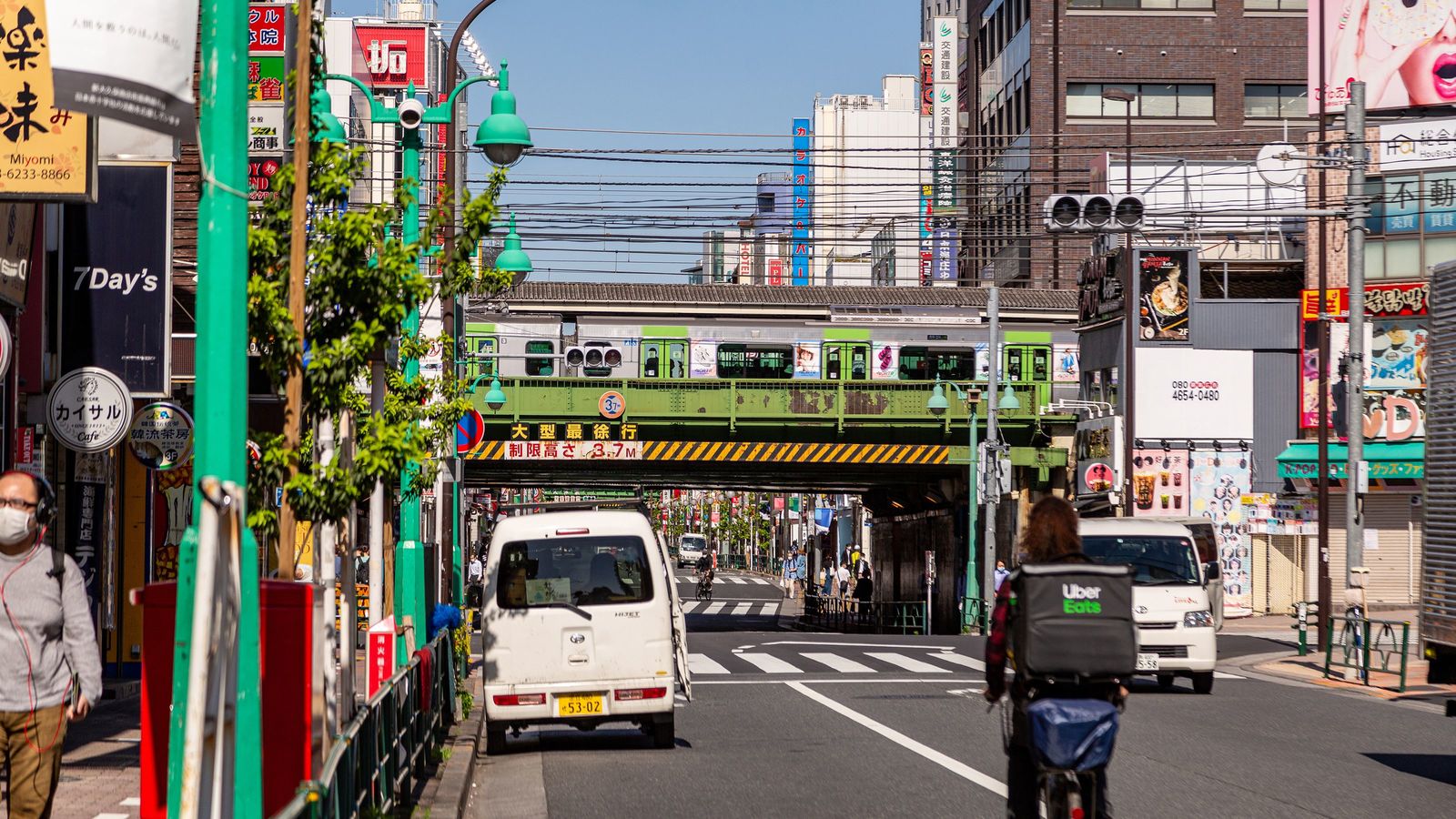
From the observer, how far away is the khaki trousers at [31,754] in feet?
23.9

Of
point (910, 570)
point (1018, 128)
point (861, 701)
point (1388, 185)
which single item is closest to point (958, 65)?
point (1018, 128)

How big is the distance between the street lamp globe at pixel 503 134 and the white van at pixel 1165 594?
28.8 feet

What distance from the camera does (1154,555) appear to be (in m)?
22.5

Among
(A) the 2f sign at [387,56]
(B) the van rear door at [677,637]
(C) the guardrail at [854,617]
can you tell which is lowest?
(C) the guardrail at [854,617]

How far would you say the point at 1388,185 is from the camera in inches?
1812

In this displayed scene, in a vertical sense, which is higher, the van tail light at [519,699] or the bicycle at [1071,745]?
the bicycle at [1071,745]

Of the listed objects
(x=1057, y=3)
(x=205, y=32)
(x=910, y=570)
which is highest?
(x=1057, y=3)

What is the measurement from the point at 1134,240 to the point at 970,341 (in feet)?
18.1

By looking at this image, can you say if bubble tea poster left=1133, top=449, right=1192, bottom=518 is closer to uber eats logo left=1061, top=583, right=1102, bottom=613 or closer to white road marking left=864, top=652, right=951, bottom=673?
white road marking left=864, top=652, right=951, bottom=673

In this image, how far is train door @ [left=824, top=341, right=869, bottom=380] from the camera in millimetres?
50513

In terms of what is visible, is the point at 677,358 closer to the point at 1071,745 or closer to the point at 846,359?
the point at 846,359

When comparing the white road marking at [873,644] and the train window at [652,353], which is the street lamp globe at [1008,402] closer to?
the train window at [652,353]

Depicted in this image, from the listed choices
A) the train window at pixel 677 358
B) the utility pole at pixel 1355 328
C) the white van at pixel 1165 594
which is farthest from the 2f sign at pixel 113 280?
the train window at pixel 677 358

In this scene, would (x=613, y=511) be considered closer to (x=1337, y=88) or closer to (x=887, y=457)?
(x=887, y=457)
